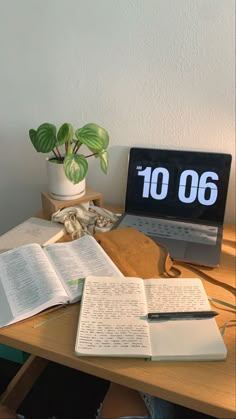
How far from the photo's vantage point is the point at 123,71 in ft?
3.31

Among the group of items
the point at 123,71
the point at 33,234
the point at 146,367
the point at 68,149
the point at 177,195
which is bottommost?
the point at 146,367

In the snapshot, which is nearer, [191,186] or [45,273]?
[45,273]

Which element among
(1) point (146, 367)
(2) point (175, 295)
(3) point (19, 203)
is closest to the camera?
(1) point (146, 367)

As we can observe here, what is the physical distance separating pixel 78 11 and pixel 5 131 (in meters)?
0.48

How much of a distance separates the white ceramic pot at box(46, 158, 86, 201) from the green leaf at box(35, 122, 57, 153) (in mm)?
59

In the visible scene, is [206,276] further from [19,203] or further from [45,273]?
[19,203]

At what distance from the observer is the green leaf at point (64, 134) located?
92 cm

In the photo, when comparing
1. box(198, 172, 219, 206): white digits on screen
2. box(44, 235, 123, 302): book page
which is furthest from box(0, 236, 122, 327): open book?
box(198, 172, 219, 206): white digits on screen

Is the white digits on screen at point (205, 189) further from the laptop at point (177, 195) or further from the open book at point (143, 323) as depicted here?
the open book at point (143, 323)

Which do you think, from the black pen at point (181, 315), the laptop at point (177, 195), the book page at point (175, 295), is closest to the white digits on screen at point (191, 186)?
the laptop at point (177, 195)

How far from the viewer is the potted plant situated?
919 millimetres

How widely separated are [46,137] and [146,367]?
65cm

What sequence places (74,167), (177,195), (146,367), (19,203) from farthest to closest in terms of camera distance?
(19,203), (177,195), (74,167), (146,367)

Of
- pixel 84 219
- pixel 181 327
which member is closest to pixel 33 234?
A: pixel 84 219
